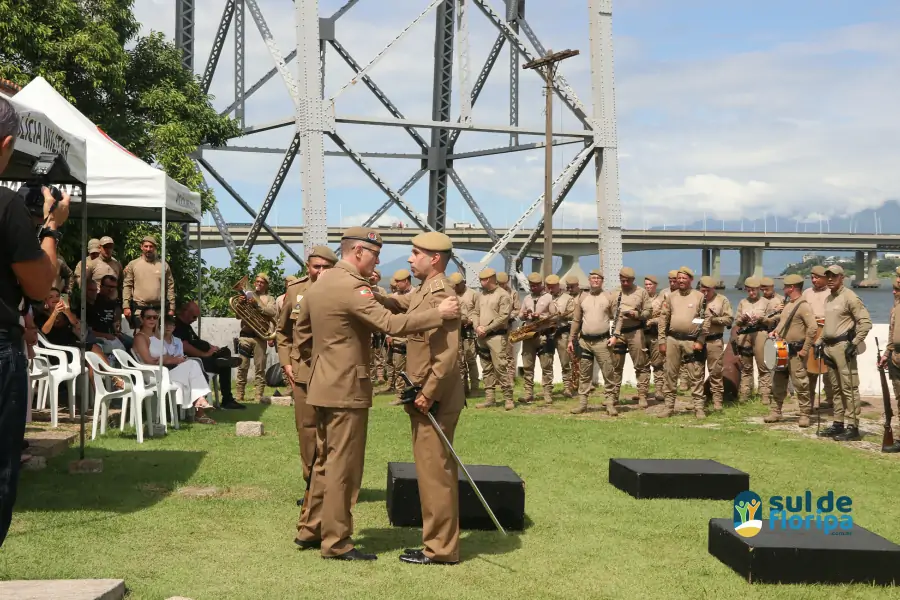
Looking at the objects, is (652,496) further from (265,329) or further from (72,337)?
(265,329)

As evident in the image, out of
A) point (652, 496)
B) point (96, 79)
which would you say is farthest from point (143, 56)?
point (652, 496)

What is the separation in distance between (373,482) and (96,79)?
50.8ft

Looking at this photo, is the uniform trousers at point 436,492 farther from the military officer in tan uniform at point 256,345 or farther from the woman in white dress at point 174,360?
the military officer in tan uniform at point 256,345

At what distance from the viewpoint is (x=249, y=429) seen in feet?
38.3

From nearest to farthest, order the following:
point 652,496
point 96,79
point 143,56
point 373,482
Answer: point 652,496 → point 373,482 → point 96,79 → point 143,56

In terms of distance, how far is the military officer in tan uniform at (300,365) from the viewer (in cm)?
735

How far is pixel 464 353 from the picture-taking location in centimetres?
1769

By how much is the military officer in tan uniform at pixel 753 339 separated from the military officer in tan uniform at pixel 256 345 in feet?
26.5

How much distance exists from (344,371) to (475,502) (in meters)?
1.63

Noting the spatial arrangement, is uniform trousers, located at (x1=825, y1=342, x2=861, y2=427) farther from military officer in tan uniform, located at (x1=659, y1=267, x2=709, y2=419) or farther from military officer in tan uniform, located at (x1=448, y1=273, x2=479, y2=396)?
military officer in tan uniform, located at (x1=448, y1=273, x2=479, y2=396)

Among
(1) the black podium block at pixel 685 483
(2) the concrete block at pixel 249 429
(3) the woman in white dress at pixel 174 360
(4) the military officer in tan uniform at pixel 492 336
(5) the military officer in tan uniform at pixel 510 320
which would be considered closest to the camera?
(1) the black podium block at pixel 685 483

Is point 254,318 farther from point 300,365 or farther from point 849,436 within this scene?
point 849,436

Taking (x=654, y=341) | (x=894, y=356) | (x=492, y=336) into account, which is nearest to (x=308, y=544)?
(x=894, y=356)

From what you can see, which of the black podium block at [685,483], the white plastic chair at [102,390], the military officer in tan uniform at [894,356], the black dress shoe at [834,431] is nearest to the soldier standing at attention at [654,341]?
the black dress shoe at [834,431]
